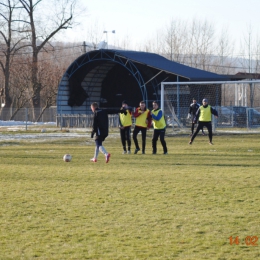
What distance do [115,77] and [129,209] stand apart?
39.8 m

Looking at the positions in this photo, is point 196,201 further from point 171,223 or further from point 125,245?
point 125,245

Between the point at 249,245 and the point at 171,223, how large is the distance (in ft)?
5.41

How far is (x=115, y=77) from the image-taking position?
4944 centimetres

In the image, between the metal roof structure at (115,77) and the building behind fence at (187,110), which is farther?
the metal roof structure at (115,77)

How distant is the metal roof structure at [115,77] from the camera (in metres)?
42.3

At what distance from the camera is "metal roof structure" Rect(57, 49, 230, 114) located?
1666 inches

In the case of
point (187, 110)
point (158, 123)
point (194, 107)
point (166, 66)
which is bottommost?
point (158, 123)

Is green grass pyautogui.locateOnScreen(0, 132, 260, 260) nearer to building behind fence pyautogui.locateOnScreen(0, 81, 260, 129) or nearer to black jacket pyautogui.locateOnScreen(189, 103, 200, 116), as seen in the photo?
black jacket pyautogui.locateOnScreen(189, 103, 200, 116)

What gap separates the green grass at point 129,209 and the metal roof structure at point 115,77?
81.8 feet

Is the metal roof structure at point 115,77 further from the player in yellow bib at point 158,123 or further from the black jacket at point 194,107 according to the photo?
the player in yellow bib at point 158,123
